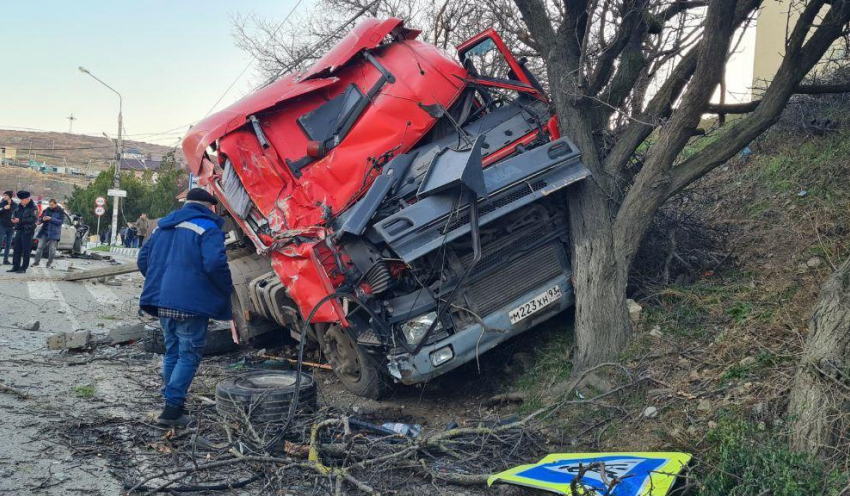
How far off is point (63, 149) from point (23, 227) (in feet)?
327

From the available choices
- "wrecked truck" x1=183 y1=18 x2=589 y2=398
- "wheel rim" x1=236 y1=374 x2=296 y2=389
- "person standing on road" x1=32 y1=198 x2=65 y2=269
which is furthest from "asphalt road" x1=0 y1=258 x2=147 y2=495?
"person standing on road" x1=32 y1=198 x2=65 y2=269

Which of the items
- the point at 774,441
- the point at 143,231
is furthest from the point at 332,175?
the point at 143,231

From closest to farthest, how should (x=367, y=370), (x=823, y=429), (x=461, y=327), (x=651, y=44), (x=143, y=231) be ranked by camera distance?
(x=823, y=429)
(x=461, y=327)
(x=367, y=370)
(x=651, y=44)
(x=143, y=231)

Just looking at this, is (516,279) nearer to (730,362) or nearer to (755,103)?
(730,362)

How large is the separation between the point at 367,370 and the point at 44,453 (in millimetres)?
2476

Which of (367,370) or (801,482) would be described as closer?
(801,482)

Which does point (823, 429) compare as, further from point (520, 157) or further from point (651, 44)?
point (651, 44)

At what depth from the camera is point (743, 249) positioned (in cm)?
655

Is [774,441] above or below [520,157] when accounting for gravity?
below

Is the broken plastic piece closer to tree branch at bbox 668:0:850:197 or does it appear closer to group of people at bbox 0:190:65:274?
tree branch at bbox 668:0:850:197

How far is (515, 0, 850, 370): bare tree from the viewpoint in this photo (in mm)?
5277

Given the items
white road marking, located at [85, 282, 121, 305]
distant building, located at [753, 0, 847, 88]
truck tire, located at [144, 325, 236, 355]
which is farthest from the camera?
distant building, located at [753, 0, 847, 88]

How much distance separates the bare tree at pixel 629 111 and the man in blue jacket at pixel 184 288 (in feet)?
8.89

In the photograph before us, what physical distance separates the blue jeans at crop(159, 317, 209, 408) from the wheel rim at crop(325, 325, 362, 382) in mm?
1413
